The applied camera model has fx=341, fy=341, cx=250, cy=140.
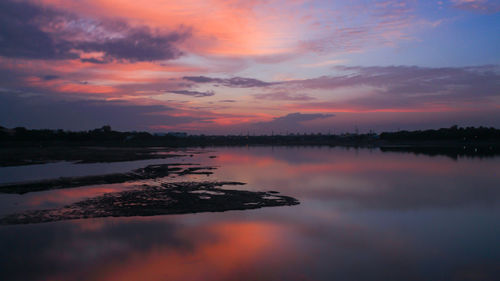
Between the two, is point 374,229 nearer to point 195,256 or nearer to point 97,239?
point 195,256

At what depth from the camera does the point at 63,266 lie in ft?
29.6

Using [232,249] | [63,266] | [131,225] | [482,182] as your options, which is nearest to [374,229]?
[232,249]

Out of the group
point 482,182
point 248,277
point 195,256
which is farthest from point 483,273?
point 482,182

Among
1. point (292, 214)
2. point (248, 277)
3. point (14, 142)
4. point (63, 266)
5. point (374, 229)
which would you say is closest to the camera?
point (248, 277)

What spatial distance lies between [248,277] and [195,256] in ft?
6.67

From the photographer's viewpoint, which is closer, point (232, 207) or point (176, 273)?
A: point (176, 273)

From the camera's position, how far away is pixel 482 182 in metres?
24.4

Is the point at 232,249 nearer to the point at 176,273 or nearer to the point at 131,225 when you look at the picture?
the point at 176,273

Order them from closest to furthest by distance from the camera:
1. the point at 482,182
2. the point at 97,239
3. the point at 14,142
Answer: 1. the point at 97,239
2. the point at 482,182
3. the point at 14,142

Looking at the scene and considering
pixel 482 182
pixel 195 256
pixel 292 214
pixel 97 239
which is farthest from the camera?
pixel 482 182

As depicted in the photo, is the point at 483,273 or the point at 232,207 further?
the point at 232,207

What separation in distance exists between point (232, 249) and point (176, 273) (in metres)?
2.20

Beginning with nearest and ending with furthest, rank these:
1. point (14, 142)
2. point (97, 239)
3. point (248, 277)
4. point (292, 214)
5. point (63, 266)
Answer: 1. point (248, 277)
2. point (63, 266)
3. point (97, 239)
4. point (292, 214)
5. point (14, 142)

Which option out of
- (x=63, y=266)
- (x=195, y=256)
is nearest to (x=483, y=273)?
(x=195, y=256)
